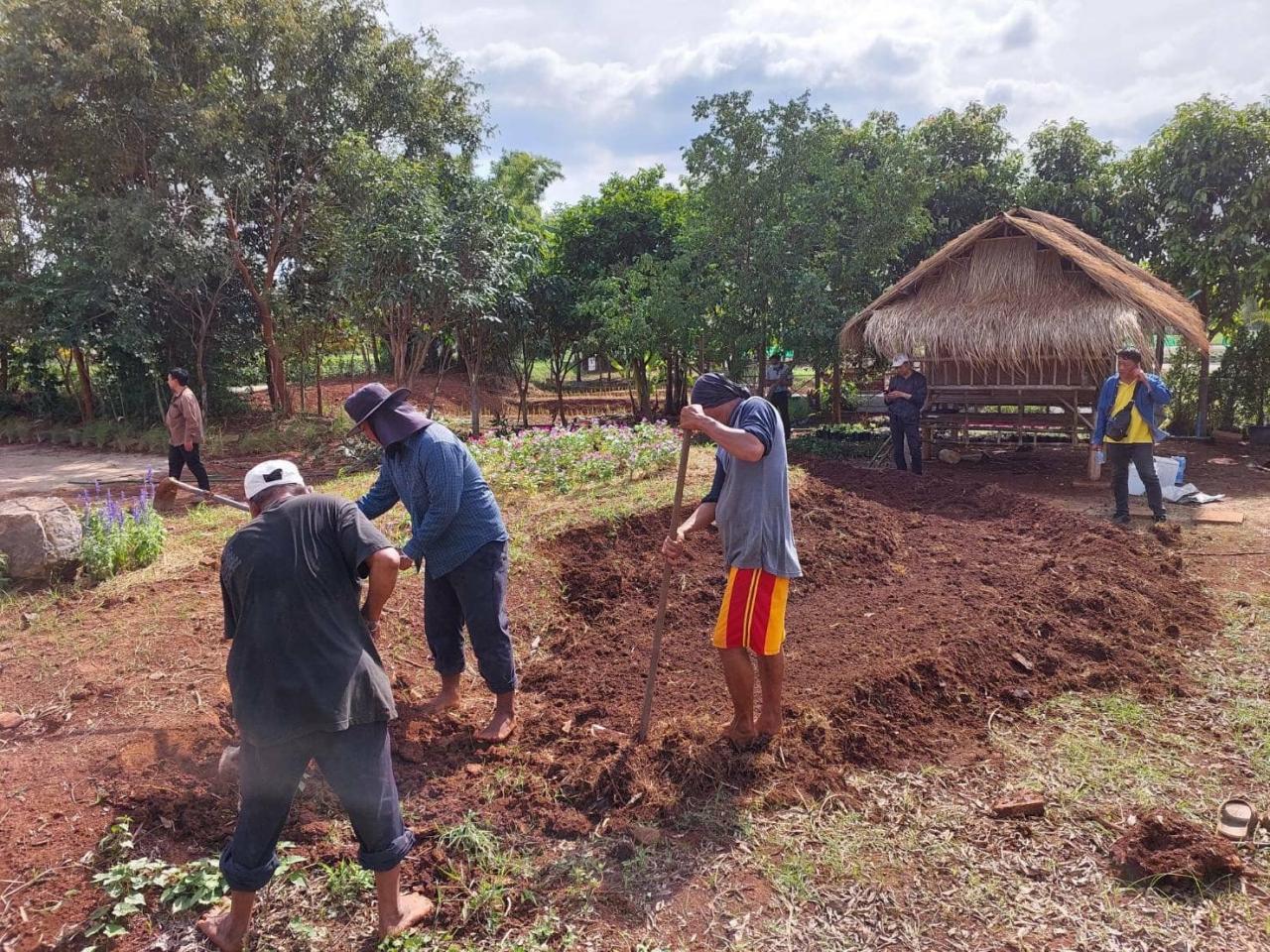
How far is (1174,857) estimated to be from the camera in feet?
9.61

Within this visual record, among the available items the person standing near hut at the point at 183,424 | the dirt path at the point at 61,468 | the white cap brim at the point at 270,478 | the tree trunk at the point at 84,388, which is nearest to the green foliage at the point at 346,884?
the white cap brim at the point at 270,478

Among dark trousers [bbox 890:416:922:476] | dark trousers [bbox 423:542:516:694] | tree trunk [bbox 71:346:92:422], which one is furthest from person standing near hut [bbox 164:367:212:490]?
tree trunk [bbox 71:346:92:422]

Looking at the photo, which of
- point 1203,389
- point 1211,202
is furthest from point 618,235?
point 1203,389

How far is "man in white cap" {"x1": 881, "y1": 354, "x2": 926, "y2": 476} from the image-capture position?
10305mm

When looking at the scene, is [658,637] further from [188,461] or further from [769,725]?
[188,461]

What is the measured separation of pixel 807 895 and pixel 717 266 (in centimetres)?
1150

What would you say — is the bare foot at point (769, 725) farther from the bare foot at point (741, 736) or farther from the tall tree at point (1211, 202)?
the tall tree at point (1211, 202)

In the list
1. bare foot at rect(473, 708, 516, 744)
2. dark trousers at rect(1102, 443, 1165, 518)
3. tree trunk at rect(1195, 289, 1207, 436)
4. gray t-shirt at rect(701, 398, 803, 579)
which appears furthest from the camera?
tree trunk at rect(1195, 289, 1207, 436)

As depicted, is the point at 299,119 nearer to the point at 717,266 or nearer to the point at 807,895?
the point at 717,266

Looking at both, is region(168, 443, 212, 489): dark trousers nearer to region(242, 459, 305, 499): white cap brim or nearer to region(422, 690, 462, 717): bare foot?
region(422, 690, 462, 717): bare foot

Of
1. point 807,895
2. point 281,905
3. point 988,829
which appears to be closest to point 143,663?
point 281,905

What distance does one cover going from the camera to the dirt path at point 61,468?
11.2m

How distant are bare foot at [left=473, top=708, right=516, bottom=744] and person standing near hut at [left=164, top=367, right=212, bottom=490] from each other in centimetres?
587

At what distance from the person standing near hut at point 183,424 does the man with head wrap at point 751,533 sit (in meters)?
6.80
